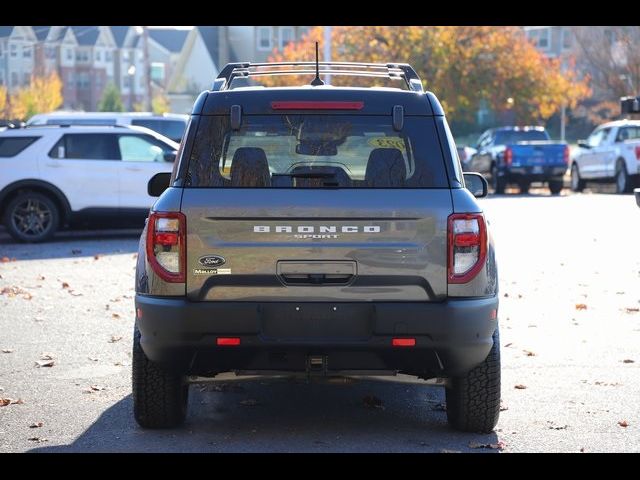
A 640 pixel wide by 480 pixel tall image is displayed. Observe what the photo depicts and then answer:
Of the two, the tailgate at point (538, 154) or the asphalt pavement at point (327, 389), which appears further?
the tailgate at point (538, 154)

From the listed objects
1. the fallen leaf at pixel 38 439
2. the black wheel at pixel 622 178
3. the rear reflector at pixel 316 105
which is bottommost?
the black wheel at pixel 622 178

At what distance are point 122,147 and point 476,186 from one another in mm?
11529

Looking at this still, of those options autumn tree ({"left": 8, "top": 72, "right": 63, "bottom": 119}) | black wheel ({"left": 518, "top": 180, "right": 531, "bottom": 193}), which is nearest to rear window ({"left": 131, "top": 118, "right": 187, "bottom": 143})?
black wheel ({"left": 518, "top": 180, "right": 531, "bottom": 193})

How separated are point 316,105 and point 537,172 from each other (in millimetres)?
26167

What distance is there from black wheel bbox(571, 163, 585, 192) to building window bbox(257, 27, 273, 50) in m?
48.4

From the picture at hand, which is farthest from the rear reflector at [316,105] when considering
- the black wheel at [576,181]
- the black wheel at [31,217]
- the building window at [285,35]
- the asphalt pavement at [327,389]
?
the building window at [285,35]

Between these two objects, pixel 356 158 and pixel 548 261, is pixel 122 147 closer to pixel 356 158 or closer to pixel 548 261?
pixel 548 261

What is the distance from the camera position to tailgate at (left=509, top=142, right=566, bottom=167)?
31922 mm

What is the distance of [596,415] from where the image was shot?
7.29 metres

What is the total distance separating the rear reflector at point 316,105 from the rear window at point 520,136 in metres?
28.5

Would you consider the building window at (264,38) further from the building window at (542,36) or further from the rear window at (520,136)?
the rear window at (520,136)

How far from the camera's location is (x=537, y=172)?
32062mm

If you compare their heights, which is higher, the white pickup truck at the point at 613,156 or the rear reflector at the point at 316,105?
the rear reflector at the point at 316,105

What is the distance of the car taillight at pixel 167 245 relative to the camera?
20.5 ft
